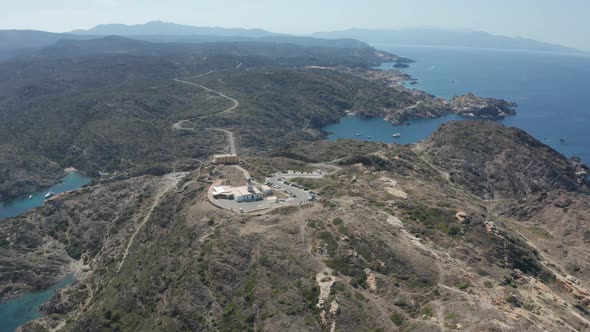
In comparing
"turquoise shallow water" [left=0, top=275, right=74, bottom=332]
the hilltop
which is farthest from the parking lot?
"turquoise shallow water" [left=0, top=275, right=74, bottom=332]

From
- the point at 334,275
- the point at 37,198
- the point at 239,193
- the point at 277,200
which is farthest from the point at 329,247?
the point at 37,198

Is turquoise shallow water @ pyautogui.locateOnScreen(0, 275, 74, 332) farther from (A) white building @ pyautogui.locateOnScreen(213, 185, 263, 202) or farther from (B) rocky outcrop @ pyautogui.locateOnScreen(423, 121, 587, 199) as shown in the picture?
(B) rocky outcrop @ pyautogui.locateOnScreen(423, 121, 587, 199)

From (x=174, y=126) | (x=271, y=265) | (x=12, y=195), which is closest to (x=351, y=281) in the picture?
(x=271, y=265)

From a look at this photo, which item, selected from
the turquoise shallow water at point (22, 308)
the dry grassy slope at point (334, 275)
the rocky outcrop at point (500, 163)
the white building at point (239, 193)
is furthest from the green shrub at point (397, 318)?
the rocky outcrop at point (500, 163)

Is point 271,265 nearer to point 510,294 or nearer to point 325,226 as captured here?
point 325,226

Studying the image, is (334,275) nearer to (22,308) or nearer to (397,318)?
(397,318)

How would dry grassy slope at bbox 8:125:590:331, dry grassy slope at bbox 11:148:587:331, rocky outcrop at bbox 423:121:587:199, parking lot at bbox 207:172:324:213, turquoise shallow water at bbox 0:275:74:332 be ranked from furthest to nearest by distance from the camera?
rocky outcrop at bbox 423:121:587:199 → turquoise shallow water at bbox 0:275:74:332 → parking lot at bbox 207:172:324:213 → dry grassy slope at bbox 8:125:590:331 → dry grassy slope at bbox 11:148:587:331
